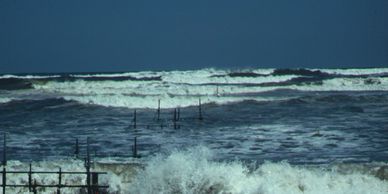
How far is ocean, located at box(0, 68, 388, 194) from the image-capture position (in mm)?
14727

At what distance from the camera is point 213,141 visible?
23703 mm

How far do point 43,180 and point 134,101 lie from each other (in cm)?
2911

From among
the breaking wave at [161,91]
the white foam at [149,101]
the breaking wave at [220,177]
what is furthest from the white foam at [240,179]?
the breaking wave at [161,91]

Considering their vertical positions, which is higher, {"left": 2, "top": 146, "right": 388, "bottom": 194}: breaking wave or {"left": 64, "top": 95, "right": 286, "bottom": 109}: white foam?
{"left": 64, "top": 95, "right": 286, "bottom": 109}: white foam

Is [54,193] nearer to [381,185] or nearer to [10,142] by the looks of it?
[381,185]

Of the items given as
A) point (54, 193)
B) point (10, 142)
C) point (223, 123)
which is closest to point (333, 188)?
point (54, 193)

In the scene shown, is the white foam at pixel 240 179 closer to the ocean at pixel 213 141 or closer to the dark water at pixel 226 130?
the ocean at pixel 213 141

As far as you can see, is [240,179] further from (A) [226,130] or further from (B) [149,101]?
(B) [149,101]

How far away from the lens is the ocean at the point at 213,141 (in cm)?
1473

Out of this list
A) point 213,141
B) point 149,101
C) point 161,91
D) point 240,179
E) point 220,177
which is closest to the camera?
point 220,177

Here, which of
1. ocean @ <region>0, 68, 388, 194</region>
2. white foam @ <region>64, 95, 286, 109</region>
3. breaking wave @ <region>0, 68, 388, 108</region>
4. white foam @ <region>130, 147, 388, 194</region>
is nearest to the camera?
white foam @ <region>130, 147, 388, 194</region>

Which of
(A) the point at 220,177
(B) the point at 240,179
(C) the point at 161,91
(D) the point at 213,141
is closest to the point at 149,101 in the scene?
(C) the point at 161,91

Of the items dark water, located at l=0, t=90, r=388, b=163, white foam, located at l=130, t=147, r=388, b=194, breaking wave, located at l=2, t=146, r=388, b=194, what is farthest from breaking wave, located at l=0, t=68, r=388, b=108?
white foam, located at l=130, t=147, r=388, b=194

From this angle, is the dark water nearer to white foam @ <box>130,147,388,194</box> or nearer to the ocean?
the ocean
